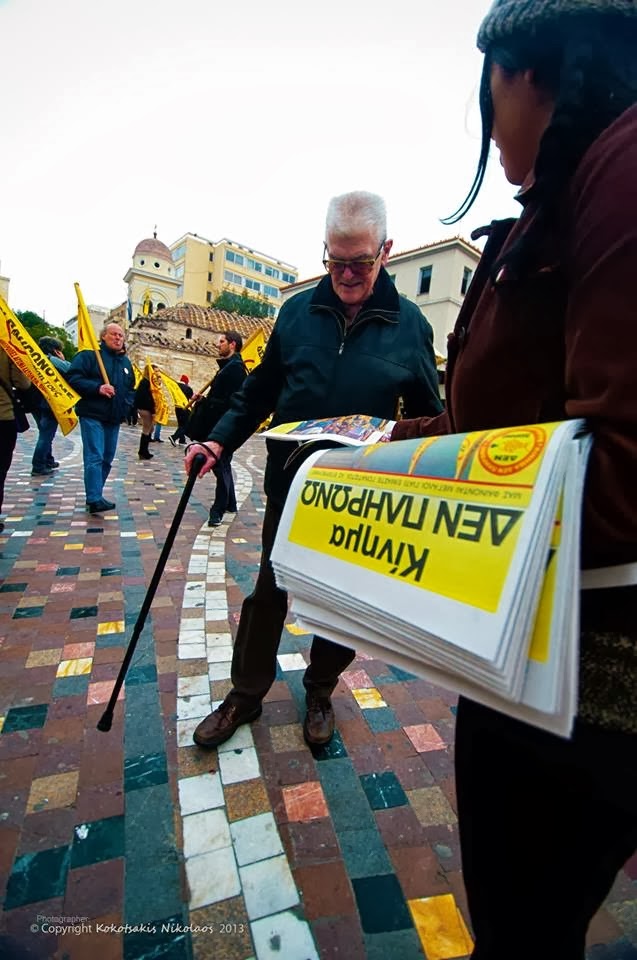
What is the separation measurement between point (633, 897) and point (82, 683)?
2.43 m

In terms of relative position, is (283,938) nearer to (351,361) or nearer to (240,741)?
(240,741)

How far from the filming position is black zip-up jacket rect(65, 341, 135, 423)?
5.45 m

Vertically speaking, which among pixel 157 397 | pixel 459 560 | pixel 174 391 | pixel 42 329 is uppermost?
pixel 42 329

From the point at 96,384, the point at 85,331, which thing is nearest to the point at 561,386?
the point at 96,384

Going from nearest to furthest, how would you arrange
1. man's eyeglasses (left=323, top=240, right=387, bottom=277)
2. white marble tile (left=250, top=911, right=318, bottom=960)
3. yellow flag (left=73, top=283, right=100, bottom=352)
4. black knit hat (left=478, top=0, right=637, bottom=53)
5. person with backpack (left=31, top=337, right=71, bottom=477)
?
black knit hat (left=478, top=0, right=637, bottom=53), white marble tile (left=250, top=911, right=318, bottom=960), man's eyeglasses (left=323, top=240, right=387, bottom=277), yellow flag (left=73, top=283, right=100, bottom=352), person with backpack (left=31, top=337, right=71, bottom=477)

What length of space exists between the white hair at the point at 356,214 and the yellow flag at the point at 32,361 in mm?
3779

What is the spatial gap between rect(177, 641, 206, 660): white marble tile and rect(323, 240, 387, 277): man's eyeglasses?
2.19 meters

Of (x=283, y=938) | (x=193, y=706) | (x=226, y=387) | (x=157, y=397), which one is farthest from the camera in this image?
(x=157, y=397)

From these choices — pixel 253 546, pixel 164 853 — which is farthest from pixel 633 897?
pixel 253 546

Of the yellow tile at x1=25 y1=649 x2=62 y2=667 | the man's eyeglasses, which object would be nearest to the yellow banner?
the man's eyeglasses

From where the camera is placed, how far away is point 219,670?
255 centimetres

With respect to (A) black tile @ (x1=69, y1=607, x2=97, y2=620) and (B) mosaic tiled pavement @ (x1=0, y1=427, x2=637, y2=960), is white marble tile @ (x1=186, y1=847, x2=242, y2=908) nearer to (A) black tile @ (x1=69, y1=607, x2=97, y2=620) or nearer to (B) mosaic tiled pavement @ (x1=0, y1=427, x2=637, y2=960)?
(B) mosaic tiled pavement @ (x1=0, y1=427, x2=637, y2=960)

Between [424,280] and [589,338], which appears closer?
[589,338]

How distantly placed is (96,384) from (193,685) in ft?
14.0
